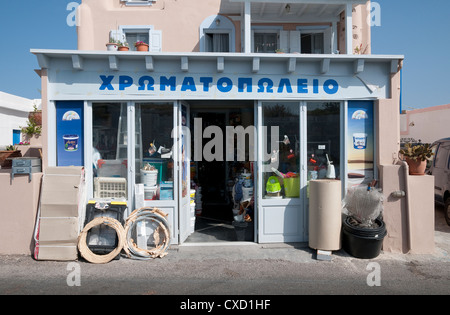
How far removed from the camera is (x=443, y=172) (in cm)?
873

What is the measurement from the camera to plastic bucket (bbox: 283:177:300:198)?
21.0ft

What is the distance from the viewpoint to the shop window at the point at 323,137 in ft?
21.0

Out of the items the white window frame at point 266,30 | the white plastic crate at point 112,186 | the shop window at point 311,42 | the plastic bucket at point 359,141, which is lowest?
the white plastic crate at point 112,186

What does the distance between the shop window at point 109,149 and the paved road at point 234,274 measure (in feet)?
4.75

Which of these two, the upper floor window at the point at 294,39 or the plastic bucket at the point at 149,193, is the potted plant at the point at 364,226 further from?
the upper floor window at the point at 294,39

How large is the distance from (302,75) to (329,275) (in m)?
3.76

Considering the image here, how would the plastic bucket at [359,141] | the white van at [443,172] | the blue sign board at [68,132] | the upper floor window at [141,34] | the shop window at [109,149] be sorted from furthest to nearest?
1. the upper floor window at [141,34]
2. the white van at [443,172]
3. the plastic bucket at [359,141]
4. the shop window at [109,149]
5. the blue sign board at [68,132]

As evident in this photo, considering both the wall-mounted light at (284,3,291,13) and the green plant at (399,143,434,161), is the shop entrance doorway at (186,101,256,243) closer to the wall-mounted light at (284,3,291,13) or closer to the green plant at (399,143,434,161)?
the wall-mounted light at (284,3,291,13)

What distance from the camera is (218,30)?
8.91 meters

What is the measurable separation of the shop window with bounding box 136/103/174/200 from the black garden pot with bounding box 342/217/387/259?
3.48 metres

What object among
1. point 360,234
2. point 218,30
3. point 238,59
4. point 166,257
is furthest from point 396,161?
point 218,30

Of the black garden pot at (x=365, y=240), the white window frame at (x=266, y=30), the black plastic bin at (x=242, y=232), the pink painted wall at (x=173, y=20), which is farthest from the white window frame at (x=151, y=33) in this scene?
the black garden pot at (x=365, y=240)

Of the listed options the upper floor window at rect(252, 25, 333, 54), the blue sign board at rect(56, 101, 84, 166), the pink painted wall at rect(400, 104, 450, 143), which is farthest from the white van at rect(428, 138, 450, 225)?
the pink painted wall at rect(400, 104, 450, 143)

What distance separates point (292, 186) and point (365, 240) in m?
1.67
